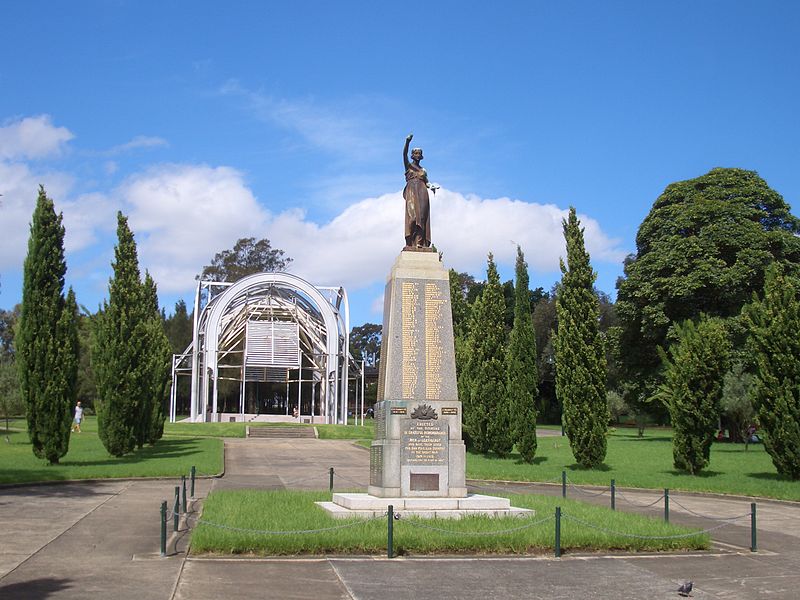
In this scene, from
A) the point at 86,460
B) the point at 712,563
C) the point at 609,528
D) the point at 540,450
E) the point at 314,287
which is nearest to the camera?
the point at 712,563

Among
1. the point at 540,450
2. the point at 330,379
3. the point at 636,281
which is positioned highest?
the point at 636,281

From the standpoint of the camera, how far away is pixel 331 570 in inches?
443

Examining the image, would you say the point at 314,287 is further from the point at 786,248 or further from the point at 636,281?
the point at 786,248

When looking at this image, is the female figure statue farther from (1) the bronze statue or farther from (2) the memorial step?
(2) the memorial step

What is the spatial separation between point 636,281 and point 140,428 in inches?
1126

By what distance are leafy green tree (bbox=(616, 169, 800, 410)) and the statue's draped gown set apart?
94.9 ft

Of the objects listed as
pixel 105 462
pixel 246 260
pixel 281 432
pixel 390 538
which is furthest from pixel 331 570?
pixel 246 260

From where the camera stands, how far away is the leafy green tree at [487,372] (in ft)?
113

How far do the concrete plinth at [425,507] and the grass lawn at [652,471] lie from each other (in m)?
9.56

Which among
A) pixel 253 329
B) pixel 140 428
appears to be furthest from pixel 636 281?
pixel 140 428

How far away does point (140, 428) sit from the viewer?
33.0m

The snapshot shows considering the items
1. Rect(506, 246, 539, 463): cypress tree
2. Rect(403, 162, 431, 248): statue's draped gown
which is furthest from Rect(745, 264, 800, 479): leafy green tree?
Rect(403, 162, 431, 248): statue's draped gown

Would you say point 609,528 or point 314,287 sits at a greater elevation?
point 314,287

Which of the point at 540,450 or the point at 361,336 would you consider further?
the point at 361,336
